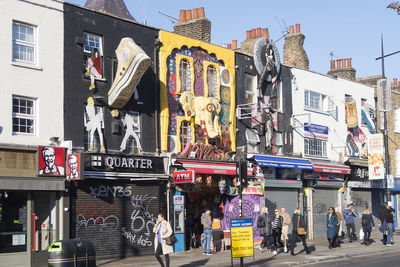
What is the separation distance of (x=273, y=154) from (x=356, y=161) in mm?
7655

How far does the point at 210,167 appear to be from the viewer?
24.7 metres

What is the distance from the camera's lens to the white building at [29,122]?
1859cm

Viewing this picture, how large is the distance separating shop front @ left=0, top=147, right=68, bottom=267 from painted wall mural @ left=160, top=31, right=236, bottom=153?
5.61m

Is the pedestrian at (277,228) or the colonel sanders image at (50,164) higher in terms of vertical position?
the colonel sanders image at (50,164)

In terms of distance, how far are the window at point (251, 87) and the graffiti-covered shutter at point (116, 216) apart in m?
7.86

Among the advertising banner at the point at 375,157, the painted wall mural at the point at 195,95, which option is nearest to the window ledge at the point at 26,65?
the painted wall mural at the point at 195,95

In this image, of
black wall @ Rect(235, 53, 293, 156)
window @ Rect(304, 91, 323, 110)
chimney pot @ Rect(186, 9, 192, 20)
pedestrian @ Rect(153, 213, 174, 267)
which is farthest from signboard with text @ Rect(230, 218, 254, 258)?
window @ Rect(304, 91, 323, 110)

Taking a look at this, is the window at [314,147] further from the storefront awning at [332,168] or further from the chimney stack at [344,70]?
the chimney stack at [344,70]


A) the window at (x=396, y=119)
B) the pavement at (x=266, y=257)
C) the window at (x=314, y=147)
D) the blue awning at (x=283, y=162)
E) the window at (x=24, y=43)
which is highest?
the window at (x=24, y=43)

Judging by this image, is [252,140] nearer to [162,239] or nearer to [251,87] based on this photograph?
[251,87]

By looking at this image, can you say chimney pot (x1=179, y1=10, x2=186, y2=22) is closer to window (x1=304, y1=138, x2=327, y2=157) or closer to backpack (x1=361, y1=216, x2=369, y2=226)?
window (x1=304, y1=138, x2=327, y2=157)

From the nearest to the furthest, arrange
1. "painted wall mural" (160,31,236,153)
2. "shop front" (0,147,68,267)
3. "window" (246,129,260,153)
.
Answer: "shop front" (0,147,68,267)
"painted wall mural" (160,31,236,153)
"window" (246,129,260,153)

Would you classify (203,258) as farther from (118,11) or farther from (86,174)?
(118,11)

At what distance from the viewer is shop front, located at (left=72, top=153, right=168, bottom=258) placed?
20422 mm
